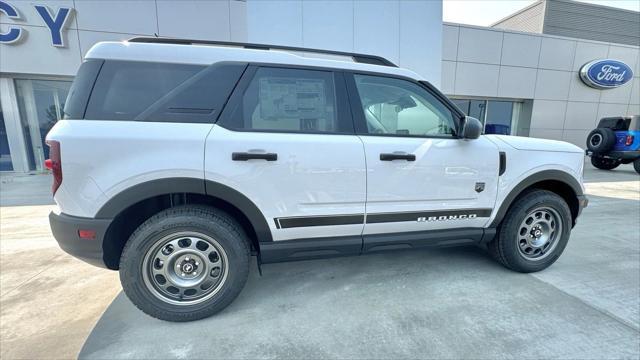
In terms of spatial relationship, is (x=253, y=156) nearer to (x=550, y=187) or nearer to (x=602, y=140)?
(x=550, y=187)

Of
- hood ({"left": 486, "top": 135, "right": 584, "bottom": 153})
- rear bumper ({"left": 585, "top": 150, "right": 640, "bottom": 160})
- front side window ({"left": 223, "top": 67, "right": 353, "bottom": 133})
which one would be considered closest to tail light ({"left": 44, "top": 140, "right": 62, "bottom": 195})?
front side window ({"left": 223, "top": 67, "right": 353, "bottom": 133})

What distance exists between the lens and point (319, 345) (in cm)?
200

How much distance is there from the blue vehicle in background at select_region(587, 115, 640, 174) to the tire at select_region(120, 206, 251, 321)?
13875 millimetres

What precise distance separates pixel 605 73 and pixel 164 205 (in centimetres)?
1879

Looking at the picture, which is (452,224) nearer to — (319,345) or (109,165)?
(319,345)

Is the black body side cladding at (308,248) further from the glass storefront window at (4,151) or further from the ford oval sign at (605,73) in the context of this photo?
the ford oval sign at (605,73)

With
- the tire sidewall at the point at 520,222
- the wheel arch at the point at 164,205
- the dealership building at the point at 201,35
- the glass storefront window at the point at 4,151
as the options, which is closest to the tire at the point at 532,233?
the tire sidewall at the point at 520,222

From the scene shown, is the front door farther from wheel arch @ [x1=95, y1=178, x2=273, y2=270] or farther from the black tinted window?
the black tinted window

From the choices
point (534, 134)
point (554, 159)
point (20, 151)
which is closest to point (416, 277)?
point (554, 159)

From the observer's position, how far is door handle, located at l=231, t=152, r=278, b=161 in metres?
2.10

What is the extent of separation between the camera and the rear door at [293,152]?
2129 millimetres

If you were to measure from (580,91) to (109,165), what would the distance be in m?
18.2

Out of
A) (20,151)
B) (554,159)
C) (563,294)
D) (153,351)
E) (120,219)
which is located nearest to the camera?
(153,351)

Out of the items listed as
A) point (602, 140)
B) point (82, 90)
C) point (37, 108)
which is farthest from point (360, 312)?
point (602, 140)
